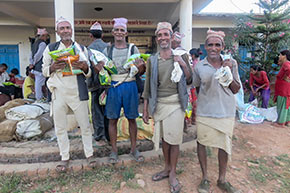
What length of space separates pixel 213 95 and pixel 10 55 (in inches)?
407

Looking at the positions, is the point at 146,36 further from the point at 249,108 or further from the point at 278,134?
the point at 278,134

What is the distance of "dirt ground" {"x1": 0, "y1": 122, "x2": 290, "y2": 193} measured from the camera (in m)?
2.55

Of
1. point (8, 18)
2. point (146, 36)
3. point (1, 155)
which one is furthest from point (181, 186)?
point (8, 18)

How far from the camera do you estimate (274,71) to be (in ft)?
23.1

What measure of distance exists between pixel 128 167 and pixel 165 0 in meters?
4.89

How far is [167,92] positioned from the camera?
2402 mm

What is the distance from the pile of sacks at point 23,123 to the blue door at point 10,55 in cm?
655

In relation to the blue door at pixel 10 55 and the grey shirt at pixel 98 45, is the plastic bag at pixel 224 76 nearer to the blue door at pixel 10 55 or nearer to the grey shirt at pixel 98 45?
the grey shirt at pixel 98 45

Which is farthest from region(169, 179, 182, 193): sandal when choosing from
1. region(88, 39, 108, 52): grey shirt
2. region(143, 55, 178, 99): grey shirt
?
region(88, 39, 108, 52): grey shirt

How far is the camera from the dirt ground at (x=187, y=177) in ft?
8.36

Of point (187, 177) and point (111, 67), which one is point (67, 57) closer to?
point (111, 67)

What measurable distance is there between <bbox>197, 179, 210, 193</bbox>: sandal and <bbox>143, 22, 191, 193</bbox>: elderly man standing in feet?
0.80

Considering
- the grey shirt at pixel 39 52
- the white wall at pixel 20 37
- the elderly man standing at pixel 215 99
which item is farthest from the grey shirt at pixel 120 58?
the white wall at pixel 20 37

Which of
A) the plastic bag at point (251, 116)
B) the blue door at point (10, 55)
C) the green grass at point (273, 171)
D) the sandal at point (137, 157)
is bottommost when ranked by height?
the green grass at point (273, 171)
